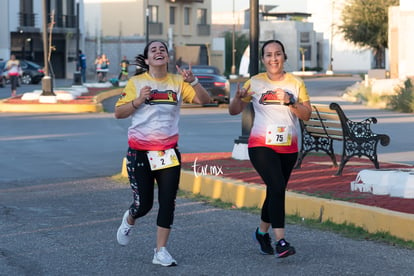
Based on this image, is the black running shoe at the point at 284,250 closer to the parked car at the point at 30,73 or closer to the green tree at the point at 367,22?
the green tree at the point at 367,22

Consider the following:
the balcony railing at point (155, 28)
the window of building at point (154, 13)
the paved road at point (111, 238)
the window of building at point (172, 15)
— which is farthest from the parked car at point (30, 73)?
the paved road at point (111, 238)

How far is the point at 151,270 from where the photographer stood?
7363mm

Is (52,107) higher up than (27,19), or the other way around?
(27,19)

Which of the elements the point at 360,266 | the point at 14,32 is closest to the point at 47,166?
the point at 360,266

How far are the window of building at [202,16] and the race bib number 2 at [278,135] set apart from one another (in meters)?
78.1

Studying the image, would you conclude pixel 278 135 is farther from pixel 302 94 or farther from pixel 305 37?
pixel 305 37

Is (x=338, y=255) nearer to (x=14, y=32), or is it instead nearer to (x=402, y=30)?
(x=402, y=30)

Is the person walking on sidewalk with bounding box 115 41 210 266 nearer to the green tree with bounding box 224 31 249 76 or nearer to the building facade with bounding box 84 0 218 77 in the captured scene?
the building facade with bounding box 84 0 218 77

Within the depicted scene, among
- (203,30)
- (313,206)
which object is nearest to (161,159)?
(313,206)

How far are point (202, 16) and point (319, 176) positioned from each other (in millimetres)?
75057

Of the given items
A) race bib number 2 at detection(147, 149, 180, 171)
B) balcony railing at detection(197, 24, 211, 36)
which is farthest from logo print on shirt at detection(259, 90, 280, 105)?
balcony railing at detection(197, 24, 211, 36)

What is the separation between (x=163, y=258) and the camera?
7453 millimetres

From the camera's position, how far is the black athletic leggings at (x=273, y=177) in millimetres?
7652

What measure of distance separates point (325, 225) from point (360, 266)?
1819mm
